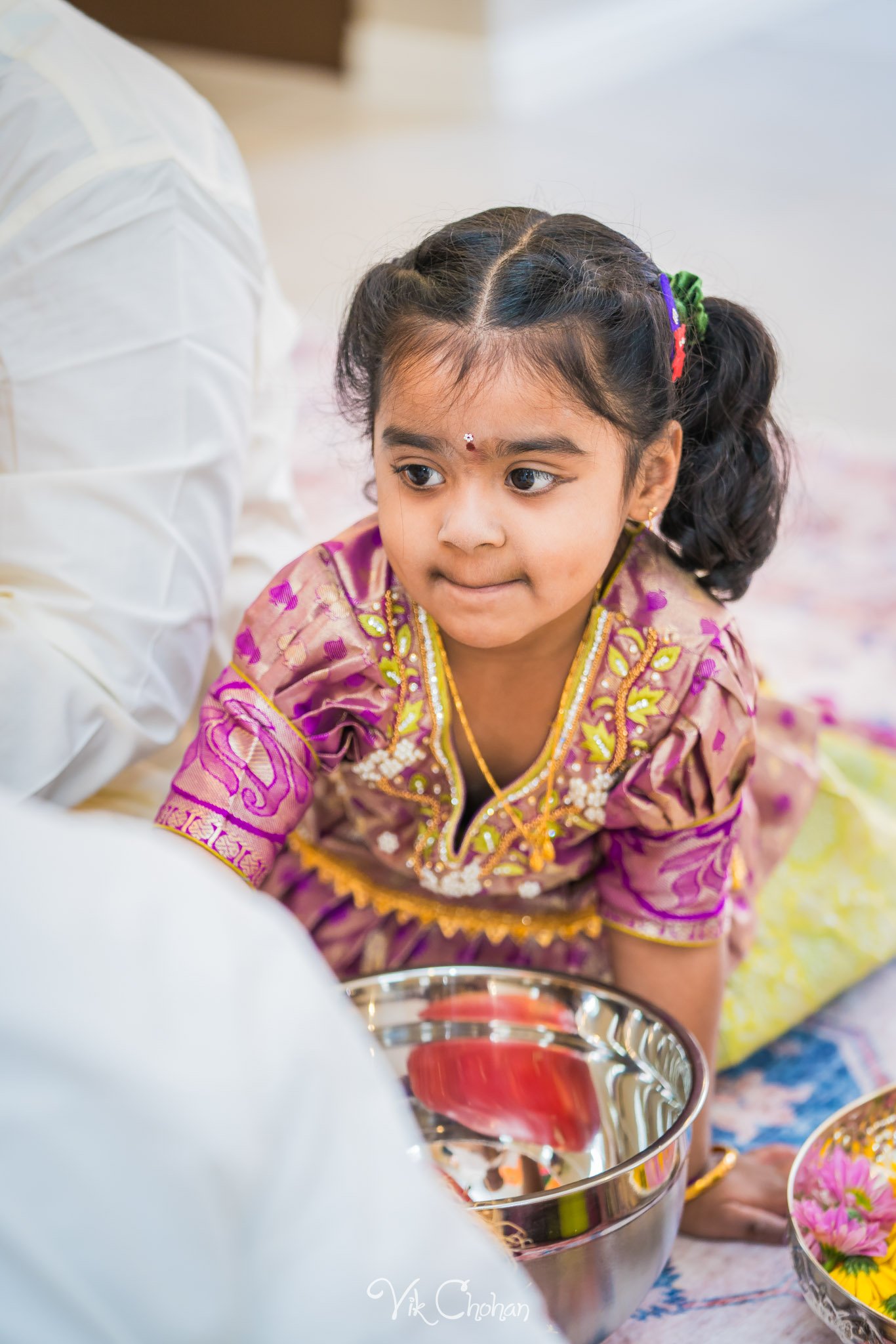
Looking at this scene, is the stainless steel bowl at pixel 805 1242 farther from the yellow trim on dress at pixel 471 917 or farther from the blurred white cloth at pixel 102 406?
the blurred white cloth at pixel 102 406

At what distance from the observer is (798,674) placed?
5.30 feet

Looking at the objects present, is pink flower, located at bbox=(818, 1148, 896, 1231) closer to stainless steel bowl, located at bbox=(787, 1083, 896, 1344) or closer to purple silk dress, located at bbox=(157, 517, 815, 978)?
stainless steel bowl, located at bbox=(787, 1083, 896, 1344)

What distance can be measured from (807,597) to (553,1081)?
1027 millimetres

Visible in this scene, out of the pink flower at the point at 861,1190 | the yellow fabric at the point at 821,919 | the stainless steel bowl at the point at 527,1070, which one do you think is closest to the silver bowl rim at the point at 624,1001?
the stainless steel bowl at the point at 527,1070

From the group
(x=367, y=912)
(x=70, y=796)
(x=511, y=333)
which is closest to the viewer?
(x=511, y=333)

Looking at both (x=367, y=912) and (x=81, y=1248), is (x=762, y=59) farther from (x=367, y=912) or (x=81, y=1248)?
(x=81, y=1248)

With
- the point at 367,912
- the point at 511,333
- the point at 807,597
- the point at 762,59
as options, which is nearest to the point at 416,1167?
the point at 511,333

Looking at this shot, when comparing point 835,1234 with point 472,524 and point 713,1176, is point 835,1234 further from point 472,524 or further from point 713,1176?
point 472,524

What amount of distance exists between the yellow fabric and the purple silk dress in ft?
0.50

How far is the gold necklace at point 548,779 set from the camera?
894 millimetres

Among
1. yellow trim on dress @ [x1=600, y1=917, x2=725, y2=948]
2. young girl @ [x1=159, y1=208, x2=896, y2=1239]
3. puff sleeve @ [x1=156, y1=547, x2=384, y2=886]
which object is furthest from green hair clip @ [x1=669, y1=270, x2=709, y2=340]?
yellow trim on dress @ [x1=600, y1=917, x2=725, y2=948]

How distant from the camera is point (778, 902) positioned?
1181 millimetres

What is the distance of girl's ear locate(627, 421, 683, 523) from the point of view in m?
0.84

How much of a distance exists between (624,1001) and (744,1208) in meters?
0.16
